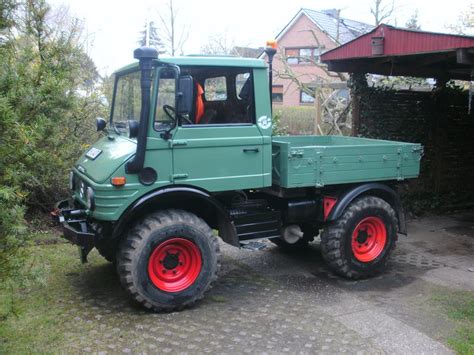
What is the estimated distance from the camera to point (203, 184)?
472 centimetres

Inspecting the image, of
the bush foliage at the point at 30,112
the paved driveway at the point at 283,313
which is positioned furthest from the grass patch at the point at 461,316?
the bush foliage at the point at 30,112

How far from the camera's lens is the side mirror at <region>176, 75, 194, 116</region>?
4320 millimetres

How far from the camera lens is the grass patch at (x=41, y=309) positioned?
382cm

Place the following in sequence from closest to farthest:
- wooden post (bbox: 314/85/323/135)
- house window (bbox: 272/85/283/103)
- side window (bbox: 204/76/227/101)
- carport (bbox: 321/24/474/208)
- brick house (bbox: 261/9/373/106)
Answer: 1. side window (bbox: 204/76/227/101)
2. carport (bbox: 321/24/474/208)
3. wooden post (bbox: 314/85/323/135)
4. brick house (bbox: 261/9/373/106)
5. house window (bbox: 272/85/283/103)

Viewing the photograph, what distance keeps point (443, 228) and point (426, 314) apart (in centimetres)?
386

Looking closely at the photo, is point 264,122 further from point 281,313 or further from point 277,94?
point 277,94

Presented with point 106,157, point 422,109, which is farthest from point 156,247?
point 422,109

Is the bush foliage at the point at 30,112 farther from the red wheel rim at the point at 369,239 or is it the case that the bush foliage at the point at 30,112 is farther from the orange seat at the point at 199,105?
the red wheel rim at the point at 369,239

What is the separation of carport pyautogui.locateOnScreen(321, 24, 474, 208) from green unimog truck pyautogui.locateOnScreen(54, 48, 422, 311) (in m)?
2.36

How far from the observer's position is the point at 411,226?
322 inches

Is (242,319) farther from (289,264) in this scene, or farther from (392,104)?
(392,104)

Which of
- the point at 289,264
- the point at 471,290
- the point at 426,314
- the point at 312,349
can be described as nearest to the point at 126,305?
the point at 312,349

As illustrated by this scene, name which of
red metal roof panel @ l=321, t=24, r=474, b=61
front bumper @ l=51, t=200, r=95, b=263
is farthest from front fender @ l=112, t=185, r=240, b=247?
red metal roof panel @ l=321, t=24, r=474, b=61

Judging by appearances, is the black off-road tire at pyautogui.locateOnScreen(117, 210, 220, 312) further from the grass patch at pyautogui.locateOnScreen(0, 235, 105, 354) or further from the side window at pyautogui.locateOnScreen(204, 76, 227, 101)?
the side window at pyautogui.locateOnScreen(204, 76, 227, 101)
